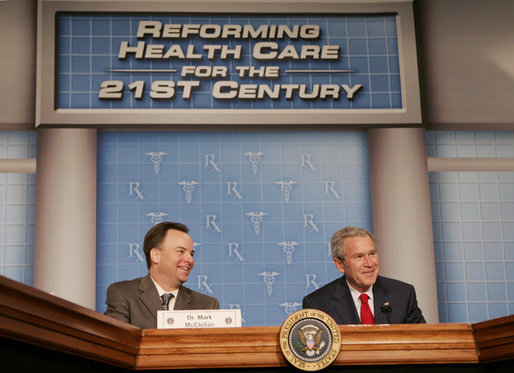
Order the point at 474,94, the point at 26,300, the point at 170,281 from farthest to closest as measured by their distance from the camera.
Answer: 1. the point at 474,94
2. the point at 170,281
3. the point at 26,300

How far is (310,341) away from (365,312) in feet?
4.05

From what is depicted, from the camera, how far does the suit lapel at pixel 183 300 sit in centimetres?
283

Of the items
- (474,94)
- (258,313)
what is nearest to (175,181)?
(258,313)

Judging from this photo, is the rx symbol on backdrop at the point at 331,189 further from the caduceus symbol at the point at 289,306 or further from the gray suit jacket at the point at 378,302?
the gray suit jacket at the point at 378,302

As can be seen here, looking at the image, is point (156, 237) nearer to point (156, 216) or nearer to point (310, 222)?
point (156, 216)

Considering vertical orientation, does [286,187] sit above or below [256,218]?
above

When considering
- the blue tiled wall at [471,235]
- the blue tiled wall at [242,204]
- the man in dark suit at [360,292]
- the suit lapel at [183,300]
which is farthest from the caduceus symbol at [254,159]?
the suit lapel at [183,300]

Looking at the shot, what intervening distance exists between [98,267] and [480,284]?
2.40 m

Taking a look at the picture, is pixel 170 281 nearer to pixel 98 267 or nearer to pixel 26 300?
pixel 98 267

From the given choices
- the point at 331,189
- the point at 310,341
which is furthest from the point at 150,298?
the point at 331,189

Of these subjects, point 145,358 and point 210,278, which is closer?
point 145,358

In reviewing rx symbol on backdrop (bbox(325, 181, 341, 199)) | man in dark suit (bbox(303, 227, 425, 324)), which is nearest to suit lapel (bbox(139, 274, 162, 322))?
man in dark suit (bbox(303, 227, 425, 324))

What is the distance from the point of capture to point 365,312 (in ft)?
8.86

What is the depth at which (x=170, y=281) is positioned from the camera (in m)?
2.91
